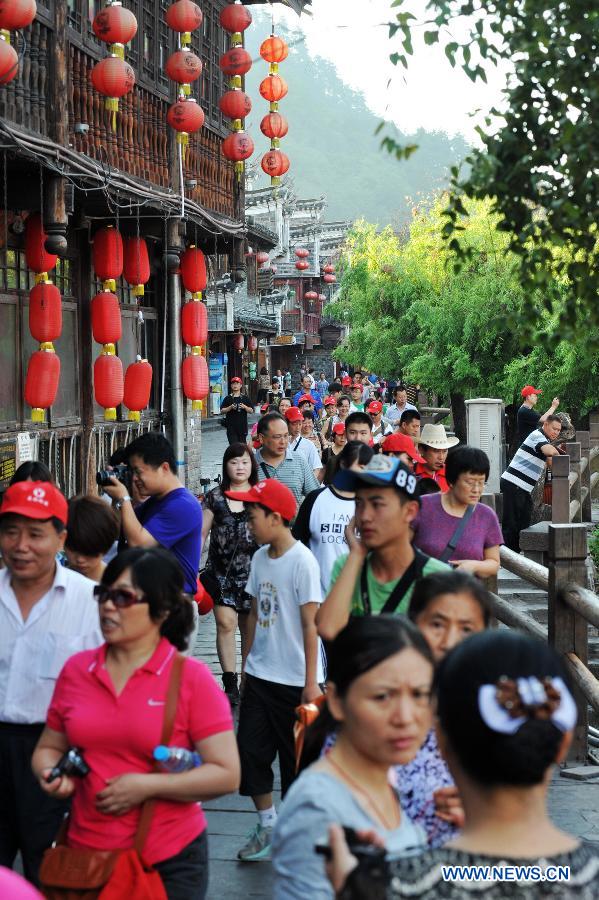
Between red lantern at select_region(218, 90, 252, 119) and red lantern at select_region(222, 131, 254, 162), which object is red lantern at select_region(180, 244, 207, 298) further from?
red lantern at select_region(218, 90, 252, 119)

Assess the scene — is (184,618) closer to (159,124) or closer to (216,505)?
(216,505)

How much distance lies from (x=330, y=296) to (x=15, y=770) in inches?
3119

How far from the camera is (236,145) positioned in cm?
1379

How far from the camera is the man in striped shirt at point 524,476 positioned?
13.4 meters

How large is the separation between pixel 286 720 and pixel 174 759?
7.65ft

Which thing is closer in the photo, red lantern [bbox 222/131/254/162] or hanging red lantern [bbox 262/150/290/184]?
red lantern [bbox 222/131/254/162]

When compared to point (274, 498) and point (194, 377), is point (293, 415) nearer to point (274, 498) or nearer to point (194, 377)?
point (194, 377)

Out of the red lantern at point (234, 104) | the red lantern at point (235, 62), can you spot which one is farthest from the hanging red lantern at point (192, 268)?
the red lantern at point (235, 62)

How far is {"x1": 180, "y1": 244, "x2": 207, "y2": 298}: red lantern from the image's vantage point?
1378cm

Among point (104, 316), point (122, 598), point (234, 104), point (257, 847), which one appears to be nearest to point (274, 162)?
point (234, 104)

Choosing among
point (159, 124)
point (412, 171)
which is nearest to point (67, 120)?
point (159, 124)

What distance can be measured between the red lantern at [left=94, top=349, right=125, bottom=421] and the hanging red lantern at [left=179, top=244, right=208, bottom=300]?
255cm

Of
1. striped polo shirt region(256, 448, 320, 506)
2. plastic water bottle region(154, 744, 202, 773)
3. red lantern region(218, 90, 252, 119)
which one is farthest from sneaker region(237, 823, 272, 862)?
red lantern region(218, 90, 252, 119)

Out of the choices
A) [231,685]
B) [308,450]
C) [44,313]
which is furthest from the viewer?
[308,450]
